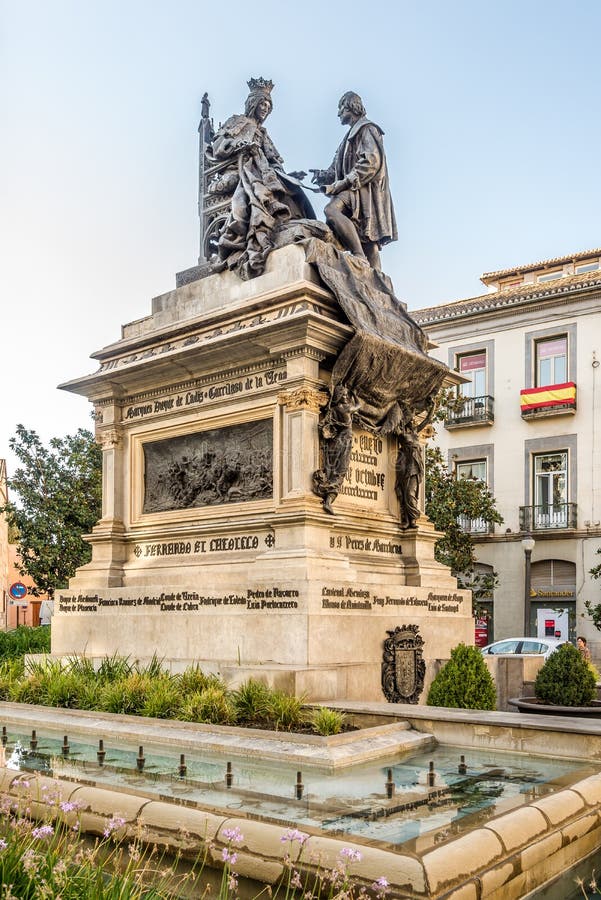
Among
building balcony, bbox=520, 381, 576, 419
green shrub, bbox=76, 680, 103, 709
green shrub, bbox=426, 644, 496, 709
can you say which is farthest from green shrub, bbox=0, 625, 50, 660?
building balcony, bbox=520, 381, 576, 419

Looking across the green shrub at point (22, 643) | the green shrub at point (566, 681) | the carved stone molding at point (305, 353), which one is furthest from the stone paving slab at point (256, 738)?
the green shrub at point (22, 643)

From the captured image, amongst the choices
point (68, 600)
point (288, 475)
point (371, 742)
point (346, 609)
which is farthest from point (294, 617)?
point (68, 600)

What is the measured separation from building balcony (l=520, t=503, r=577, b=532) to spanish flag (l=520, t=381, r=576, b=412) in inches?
157

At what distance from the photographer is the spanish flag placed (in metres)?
38.4

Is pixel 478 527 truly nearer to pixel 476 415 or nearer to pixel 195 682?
pixel 476 415

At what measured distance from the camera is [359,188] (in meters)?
15.2

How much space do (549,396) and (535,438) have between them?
5.93ft

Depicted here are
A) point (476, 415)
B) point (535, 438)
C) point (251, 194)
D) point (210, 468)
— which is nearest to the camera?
point (210, 468)

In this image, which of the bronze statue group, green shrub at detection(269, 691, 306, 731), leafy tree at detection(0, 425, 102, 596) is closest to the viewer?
green shrub at detection(269, 691, 306, 731)

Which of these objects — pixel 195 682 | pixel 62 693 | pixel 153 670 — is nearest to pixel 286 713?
pixel 195 682

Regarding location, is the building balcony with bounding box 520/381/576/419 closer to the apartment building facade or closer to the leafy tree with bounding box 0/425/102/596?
the apartment building facade

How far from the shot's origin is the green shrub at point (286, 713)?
945cm

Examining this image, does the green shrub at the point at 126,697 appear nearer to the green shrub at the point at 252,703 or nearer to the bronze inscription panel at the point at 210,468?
the green shrub at the point at 252,703

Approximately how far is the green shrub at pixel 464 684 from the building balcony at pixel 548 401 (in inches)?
1090
